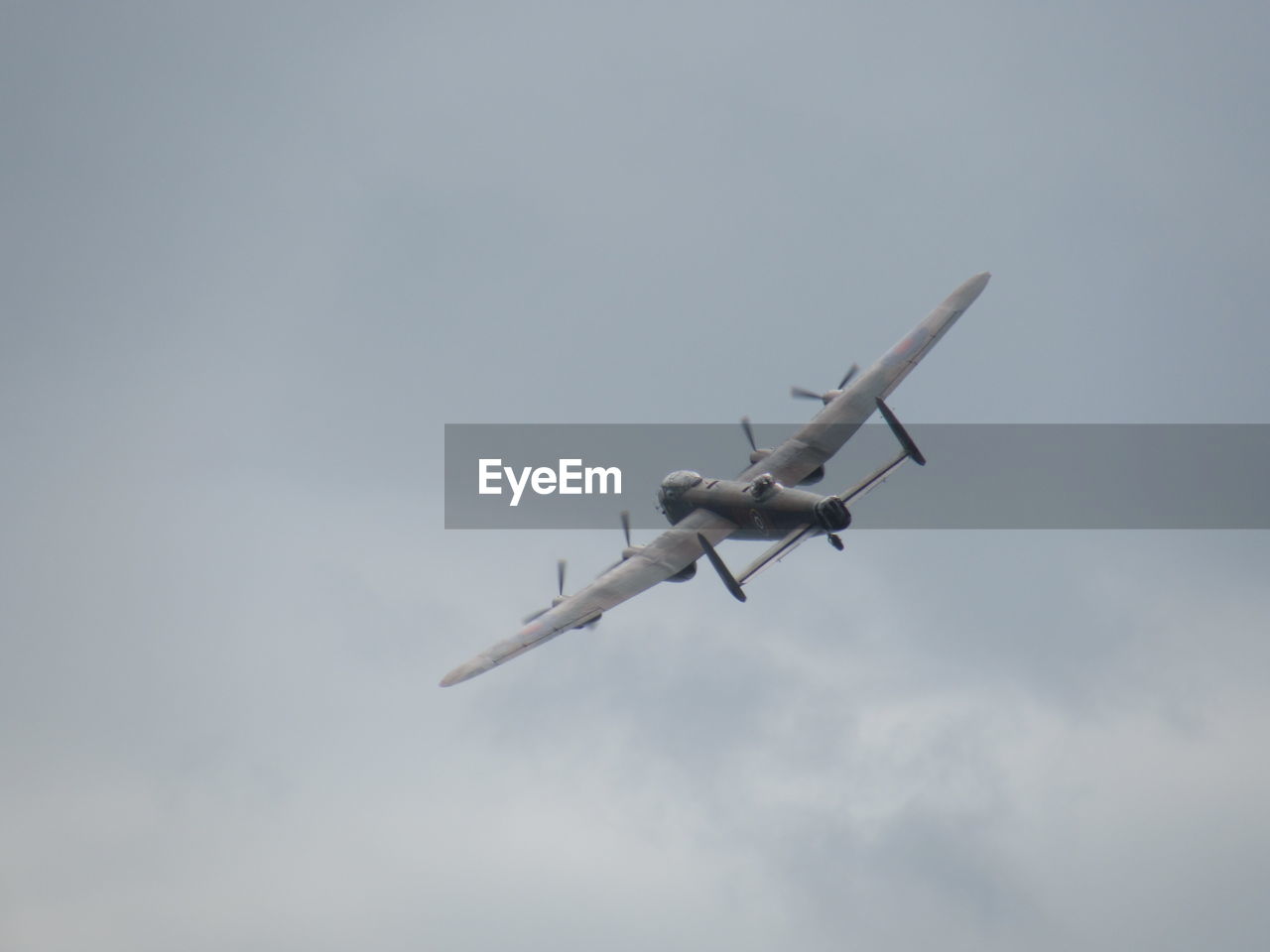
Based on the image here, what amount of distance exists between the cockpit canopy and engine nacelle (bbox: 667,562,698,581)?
6.66 meters

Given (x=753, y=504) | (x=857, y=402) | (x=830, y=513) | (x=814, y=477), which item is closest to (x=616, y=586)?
(x=753, y=504)

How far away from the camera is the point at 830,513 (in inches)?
3374

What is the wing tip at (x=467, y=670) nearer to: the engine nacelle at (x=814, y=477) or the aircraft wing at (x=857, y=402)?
the aircraft wing at (x=857, y=402)

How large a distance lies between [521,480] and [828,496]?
73.2 ft

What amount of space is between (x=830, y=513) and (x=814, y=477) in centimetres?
1223

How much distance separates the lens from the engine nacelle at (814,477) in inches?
3813

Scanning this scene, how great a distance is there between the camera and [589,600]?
8650cm

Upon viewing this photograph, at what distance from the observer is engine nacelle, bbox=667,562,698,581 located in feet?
294

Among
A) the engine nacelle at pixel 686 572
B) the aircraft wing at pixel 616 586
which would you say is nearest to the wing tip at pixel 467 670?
the aircraft wing at pixel 616 586

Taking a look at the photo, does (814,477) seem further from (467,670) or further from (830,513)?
(467,670)

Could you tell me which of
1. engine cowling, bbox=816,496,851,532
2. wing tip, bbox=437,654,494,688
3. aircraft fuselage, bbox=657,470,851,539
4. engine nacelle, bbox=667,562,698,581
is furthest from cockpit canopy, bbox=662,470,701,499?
wing tip, bbox=437,654,494,688

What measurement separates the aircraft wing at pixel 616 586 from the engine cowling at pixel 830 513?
788cm

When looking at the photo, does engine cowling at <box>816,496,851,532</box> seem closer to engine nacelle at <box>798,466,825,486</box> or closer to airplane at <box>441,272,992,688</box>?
airplane at <box>441,272,992,688</box>

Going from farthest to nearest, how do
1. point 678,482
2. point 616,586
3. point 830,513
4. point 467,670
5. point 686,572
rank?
point 678,482 → point 686,572 → point 616,586 → point 830,513 → point 467,670
